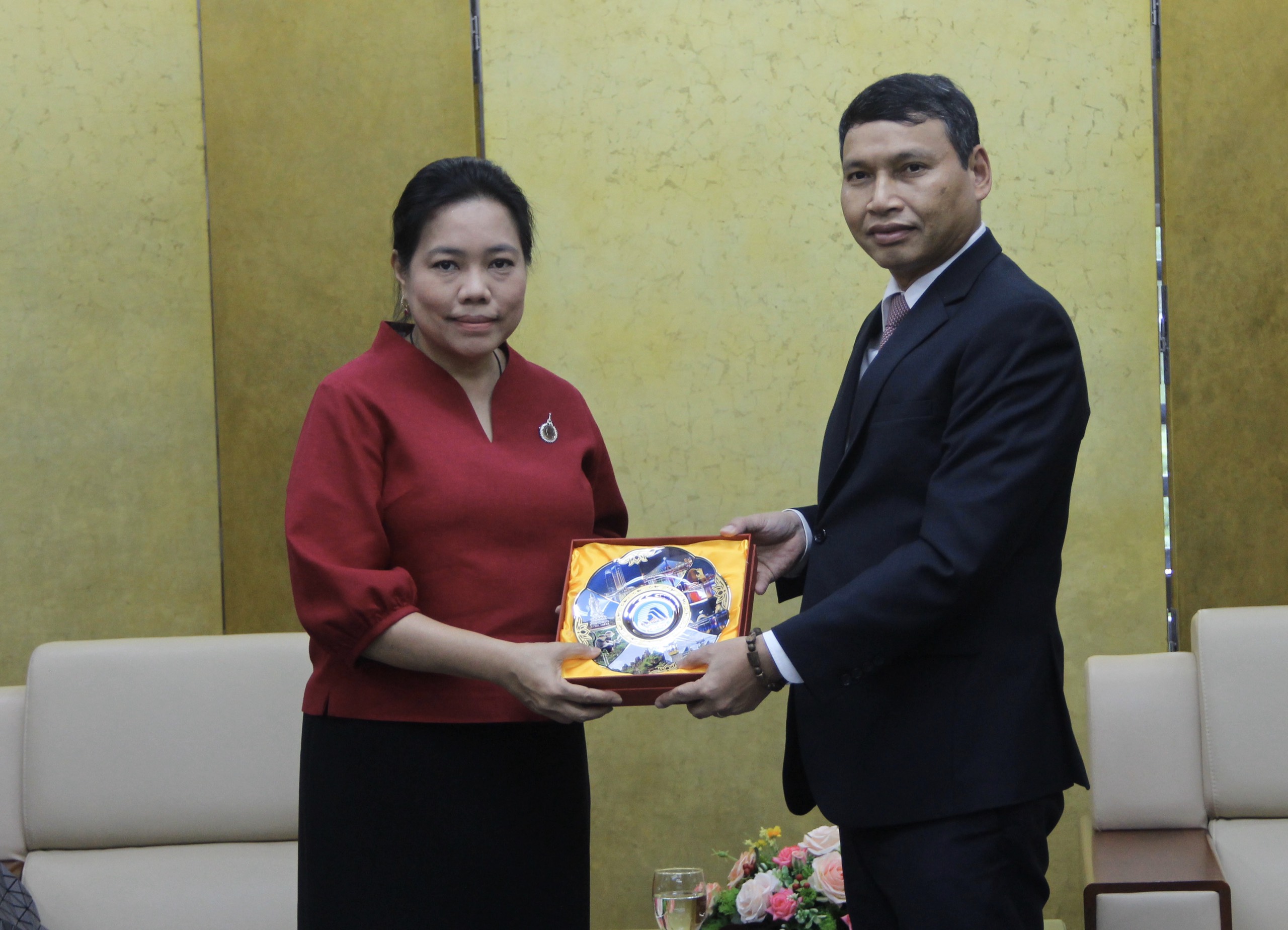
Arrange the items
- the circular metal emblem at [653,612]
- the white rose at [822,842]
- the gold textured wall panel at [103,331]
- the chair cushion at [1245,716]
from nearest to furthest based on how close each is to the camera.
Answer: the circular metal emblem at [653,612], the white rose at [822,842], the chair cushion at [1245,716], the gold textured wall panel at [103,331]

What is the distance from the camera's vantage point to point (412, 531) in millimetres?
1742

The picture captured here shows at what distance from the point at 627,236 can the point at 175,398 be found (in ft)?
4.47

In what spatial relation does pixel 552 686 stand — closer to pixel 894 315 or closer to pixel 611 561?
pixel 611 561

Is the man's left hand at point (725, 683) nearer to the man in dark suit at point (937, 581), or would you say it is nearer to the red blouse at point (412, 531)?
the man in dark suit at point (937, 581)

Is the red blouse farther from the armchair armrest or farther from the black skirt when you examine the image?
the armchair armrest

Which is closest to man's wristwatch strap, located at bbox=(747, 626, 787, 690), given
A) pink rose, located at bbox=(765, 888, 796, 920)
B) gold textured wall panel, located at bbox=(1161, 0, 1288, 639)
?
pink rose, located at bbox=(765, 888, 796, 920)

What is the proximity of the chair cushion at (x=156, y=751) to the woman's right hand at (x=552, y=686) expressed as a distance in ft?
3.99

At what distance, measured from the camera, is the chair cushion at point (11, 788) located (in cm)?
269

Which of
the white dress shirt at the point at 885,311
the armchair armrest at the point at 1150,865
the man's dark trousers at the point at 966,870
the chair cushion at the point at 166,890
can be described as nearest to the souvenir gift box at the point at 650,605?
the white dress shirt at the point at 885,311

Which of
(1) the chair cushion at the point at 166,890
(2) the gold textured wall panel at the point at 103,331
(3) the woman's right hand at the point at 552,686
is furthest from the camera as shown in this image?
(2) the gold textured wall panel at the point at 103,331

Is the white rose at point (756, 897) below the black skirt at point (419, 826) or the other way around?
below

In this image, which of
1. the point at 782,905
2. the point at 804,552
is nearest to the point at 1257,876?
the point at 782,905

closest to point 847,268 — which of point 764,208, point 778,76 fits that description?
point 764,208

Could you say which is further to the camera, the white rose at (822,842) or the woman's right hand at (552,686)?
the white rose at (822,842)
